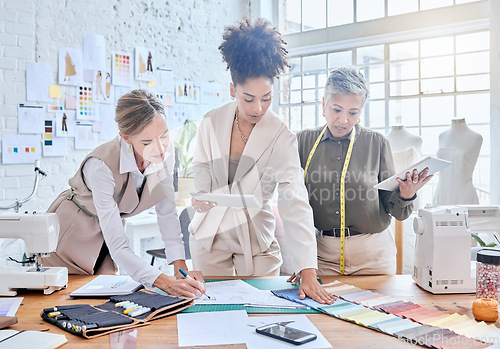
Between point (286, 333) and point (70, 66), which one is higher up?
point (70, 66)

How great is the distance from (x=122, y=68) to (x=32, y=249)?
11.1ft

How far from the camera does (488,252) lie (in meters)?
1.62

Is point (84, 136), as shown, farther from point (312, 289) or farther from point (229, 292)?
point (312, 289)

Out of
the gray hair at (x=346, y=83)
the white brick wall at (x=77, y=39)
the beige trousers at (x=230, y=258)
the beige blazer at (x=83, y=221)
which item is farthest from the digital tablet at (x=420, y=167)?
the white brick wall at (x=77, y=39)

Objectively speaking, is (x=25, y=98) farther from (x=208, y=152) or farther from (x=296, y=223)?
(x=296, y=223)

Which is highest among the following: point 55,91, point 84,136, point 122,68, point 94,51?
point 94,51

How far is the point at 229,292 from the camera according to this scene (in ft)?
5.88

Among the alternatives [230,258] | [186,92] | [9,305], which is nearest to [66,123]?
[186,92]

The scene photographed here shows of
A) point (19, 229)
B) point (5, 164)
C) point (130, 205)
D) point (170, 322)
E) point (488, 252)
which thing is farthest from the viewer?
point (5, 164)

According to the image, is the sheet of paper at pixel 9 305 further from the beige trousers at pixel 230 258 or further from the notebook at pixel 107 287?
the beige trousers at pixel 230 258

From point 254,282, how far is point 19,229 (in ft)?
3.00

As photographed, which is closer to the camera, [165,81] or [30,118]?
[30,118]

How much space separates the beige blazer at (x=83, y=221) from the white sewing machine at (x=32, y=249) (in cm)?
20

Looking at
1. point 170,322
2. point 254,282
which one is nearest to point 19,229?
point 170,322
